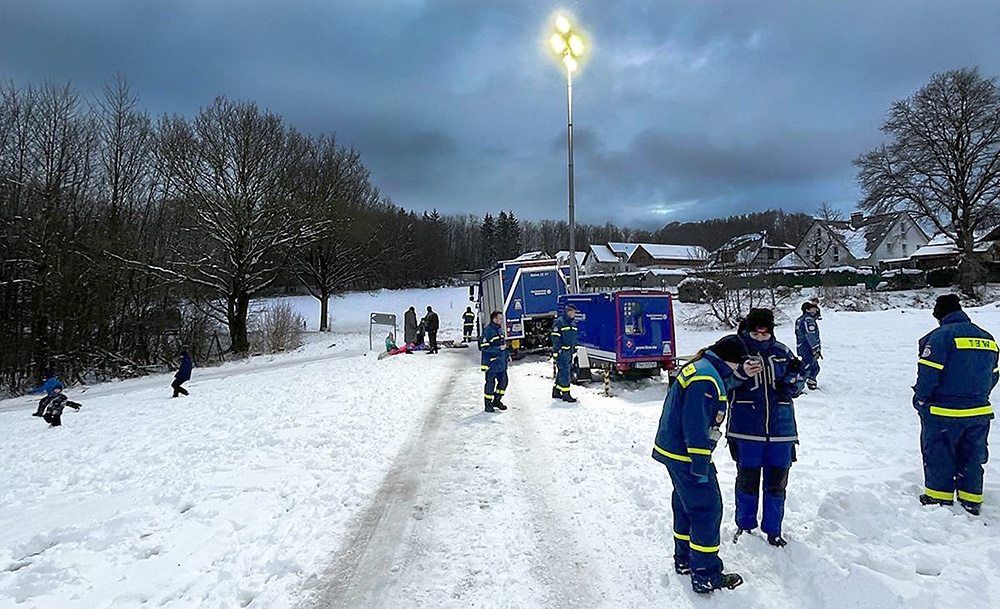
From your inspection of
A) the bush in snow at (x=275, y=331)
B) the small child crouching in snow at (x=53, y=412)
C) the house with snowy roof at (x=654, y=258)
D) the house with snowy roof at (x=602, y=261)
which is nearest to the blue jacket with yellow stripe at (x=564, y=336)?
the small child crouching in snow at (x=53, y=412)

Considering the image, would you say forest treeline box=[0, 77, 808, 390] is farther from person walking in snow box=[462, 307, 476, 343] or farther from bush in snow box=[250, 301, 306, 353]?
person walking in snow box=[462, 307, 476, 343]

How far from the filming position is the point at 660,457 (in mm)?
4117

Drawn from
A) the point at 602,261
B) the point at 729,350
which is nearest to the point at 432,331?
the point at 729,350

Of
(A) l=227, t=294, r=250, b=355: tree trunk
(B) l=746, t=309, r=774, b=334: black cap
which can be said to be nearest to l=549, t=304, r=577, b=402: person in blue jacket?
(B) l=746, t=309, r=774, b=334: black cap

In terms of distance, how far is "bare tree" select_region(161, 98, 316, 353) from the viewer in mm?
25922

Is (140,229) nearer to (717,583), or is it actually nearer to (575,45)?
(575,45)

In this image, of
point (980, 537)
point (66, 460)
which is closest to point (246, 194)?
point (66, 460)

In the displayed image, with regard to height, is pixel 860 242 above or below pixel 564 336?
above

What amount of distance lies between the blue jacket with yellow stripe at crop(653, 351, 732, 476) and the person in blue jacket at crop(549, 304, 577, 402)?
7133 mm

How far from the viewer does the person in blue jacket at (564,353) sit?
1123 cm

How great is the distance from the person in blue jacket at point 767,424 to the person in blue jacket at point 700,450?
609 mm

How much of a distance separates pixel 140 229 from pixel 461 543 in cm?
2819

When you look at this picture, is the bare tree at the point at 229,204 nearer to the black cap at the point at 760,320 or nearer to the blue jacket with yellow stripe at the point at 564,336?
the blue jacket with yellow stripe at the point at 564,336

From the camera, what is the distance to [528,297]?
19.7 m
